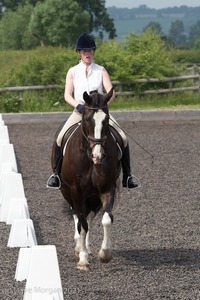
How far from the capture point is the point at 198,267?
8.84 m

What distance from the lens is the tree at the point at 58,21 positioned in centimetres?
9925

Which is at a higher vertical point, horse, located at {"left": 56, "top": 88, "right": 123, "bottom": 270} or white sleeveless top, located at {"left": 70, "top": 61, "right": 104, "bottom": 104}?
white sleeveless top, located at {"left": 70, "top": 61, "right": 104, "bottom": 104}

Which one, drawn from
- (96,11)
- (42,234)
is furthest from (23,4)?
(42,234)

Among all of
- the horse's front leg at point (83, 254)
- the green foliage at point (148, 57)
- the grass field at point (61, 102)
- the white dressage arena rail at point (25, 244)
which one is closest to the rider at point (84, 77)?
the white dressage arena rail at point (25, 244)

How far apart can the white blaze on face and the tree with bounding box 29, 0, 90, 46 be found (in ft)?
291

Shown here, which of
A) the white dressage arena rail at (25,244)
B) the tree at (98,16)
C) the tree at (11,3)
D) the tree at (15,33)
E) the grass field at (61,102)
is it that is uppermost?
the white dressage arena rail at (25,244)

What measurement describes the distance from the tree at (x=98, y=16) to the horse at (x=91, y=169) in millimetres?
114956

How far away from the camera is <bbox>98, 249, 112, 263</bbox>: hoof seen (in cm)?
891

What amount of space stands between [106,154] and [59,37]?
295 feet

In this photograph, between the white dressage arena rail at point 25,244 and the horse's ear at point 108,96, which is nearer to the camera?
the white dressage arena rail at point 25,244

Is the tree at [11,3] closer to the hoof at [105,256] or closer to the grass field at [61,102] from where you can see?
the grass field at [61,102]

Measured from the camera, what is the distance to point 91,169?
29.8 feet

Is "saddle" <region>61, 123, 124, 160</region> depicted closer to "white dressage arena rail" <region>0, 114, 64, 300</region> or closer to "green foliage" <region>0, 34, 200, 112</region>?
"white dressage arena rail" <region>0, 114, 64, 300</region>

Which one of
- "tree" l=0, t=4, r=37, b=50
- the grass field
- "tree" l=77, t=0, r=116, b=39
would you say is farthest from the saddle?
"tree" l=77, t=0, r=116, b=39
